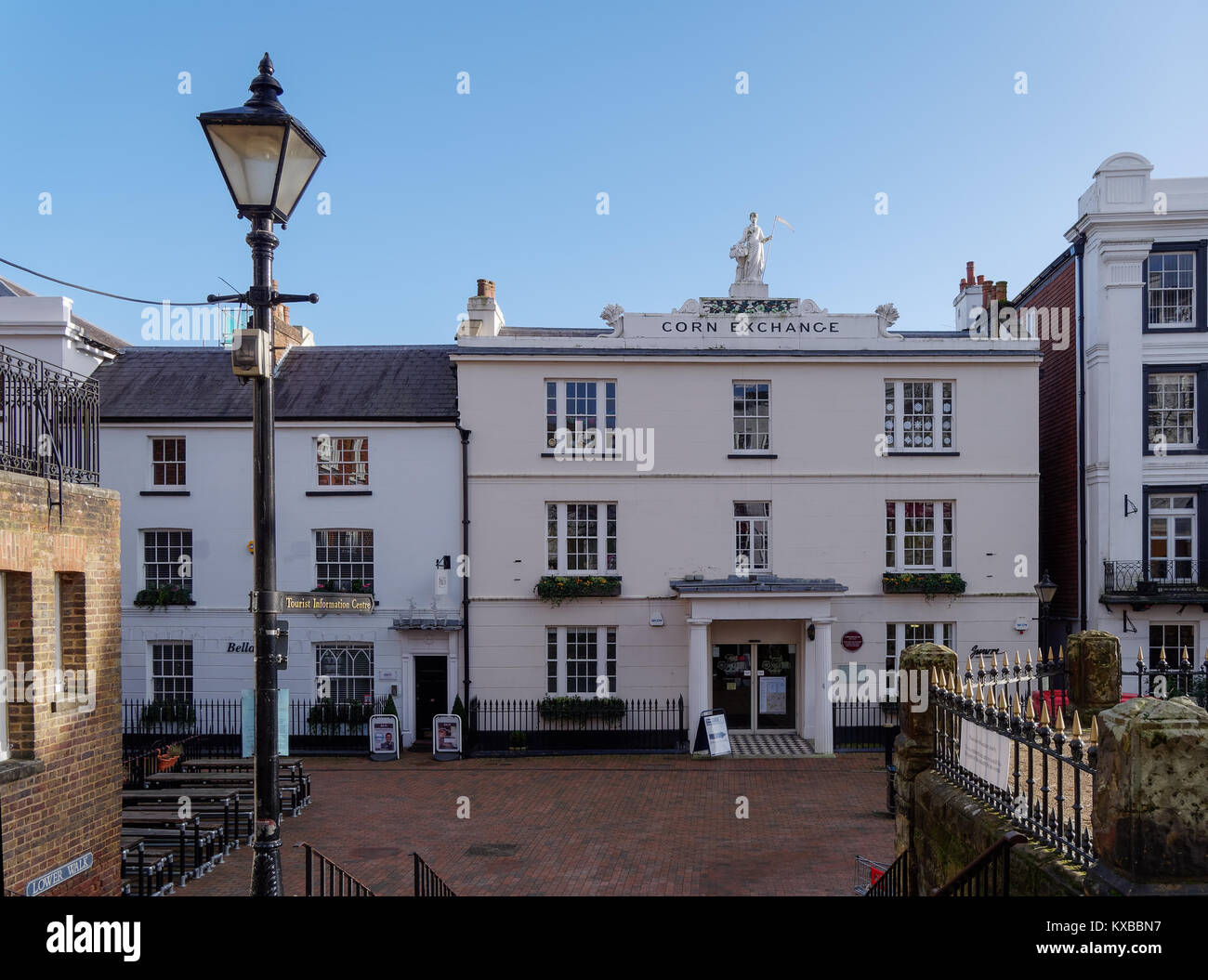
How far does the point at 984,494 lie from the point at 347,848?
1674cm

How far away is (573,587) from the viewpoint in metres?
20.0

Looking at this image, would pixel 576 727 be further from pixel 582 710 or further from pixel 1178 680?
pixel 1178 680

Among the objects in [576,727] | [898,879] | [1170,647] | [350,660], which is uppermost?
[898,879]

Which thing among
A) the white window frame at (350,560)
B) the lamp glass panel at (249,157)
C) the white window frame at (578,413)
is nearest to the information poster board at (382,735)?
the white window frame at (350,560)

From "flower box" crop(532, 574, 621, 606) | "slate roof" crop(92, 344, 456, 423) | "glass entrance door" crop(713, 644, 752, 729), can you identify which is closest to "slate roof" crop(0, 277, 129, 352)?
"slate roof" crop(92, 344, 456, 423)

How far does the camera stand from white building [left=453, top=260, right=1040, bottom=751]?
67.2ft

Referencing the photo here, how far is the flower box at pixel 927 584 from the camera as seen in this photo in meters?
20.2

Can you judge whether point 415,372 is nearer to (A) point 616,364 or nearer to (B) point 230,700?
(A) point 616,364

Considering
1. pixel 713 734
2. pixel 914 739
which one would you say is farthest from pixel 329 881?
pixel 713 734

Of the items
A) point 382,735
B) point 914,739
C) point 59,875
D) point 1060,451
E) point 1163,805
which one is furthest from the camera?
point 1060,451

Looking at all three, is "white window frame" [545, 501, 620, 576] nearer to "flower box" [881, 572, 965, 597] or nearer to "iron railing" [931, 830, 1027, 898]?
"flower box" [881, 572, 965, 597]

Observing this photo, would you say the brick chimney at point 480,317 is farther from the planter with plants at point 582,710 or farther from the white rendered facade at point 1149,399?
the white rendered facade at point 1149,399

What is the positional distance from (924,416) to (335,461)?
1500 centimetres

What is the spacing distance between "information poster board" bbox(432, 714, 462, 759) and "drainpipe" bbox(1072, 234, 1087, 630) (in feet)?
52.6
